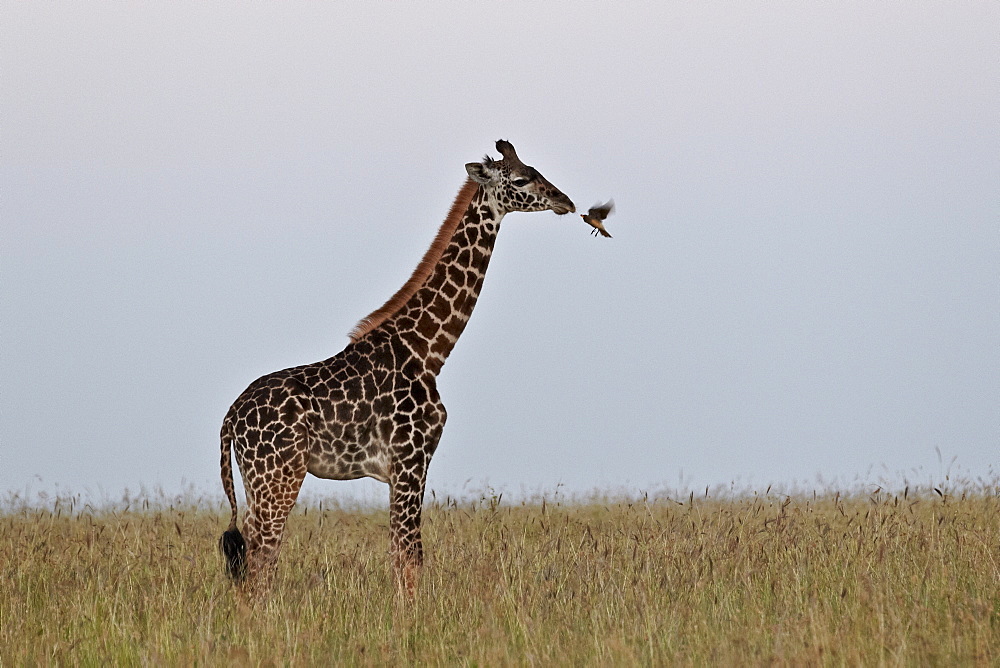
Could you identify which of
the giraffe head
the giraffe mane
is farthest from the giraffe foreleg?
the giraffe head

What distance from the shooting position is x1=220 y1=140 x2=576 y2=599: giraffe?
8.73 metres

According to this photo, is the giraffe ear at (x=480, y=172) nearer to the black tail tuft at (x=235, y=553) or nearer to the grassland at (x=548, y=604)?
the grassland at (x=548, y=604)

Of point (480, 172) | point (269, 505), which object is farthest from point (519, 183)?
point (269, 505)

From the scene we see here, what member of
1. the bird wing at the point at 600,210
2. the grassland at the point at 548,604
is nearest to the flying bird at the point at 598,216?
the bird wing at the point at 600,210

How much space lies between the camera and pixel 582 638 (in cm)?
700

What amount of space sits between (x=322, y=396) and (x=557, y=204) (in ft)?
8.81

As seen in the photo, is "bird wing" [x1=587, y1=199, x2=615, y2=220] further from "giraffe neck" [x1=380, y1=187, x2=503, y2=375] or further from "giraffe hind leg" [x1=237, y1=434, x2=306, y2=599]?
"giraffe hind leg" [x1=237, y1=434, x2=306, y2=599]

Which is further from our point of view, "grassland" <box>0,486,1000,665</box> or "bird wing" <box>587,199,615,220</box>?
"bird wing" <box>587,199,615,220</box>

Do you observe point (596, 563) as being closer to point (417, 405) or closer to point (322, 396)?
point (417, 405)

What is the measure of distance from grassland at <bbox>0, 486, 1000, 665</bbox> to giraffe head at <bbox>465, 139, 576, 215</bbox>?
3071 mm

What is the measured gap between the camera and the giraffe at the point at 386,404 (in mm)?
8727

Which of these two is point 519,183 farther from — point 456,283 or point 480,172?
point 456,283

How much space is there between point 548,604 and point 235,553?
2.49 meters

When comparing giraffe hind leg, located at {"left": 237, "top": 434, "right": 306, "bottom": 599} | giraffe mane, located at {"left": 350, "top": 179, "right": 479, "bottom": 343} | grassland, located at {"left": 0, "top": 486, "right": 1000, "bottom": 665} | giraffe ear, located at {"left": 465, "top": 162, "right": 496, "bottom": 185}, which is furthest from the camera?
giraffe mane, located at {"left": 350, "top": 179, "right": 479, "bottom": 343}
